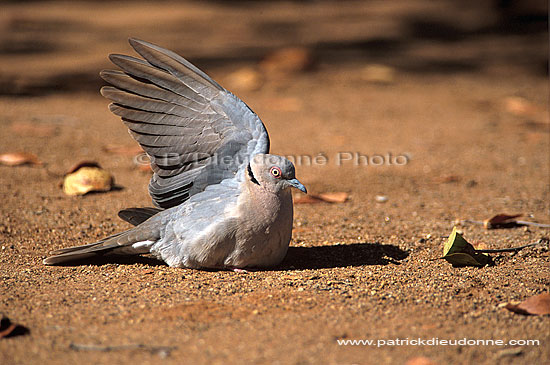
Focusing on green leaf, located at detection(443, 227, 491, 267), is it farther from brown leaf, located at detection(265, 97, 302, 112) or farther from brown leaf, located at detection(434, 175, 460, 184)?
brown leaf, located at detection(265, 97, 302, 112)

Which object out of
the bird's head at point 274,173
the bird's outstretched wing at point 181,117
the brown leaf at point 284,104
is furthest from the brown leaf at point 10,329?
the brown leaf at point 284,104

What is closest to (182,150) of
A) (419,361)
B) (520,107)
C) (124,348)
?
(124,348)

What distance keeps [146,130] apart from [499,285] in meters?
Result: 1.89

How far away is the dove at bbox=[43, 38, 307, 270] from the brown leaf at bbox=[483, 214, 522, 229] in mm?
1441

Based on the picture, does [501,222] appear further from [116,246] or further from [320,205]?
[116,246]

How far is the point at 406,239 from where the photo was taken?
3818 mm

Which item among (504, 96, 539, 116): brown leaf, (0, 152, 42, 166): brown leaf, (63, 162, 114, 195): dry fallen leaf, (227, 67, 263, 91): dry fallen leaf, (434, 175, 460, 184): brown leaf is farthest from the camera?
(227, 67, 263, 91): dry fallen leaf

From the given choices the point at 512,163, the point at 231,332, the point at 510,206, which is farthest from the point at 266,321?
the point at 512,163

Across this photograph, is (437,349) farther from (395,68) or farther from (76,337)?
(395,68)

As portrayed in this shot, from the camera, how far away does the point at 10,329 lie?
249cm

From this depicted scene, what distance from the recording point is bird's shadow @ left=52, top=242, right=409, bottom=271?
134 inches

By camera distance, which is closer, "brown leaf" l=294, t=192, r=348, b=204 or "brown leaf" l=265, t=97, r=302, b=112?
"brown leaf" l=294, t=192, r=348, b=204

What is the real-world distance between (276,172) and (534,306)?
1285 mm

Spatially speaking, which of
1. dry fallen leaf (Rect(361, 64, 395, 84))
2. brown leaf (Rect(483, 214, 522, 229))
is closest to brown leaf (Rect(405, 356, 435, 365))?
brown leaf (Rect(483, 214, 522, 229))
